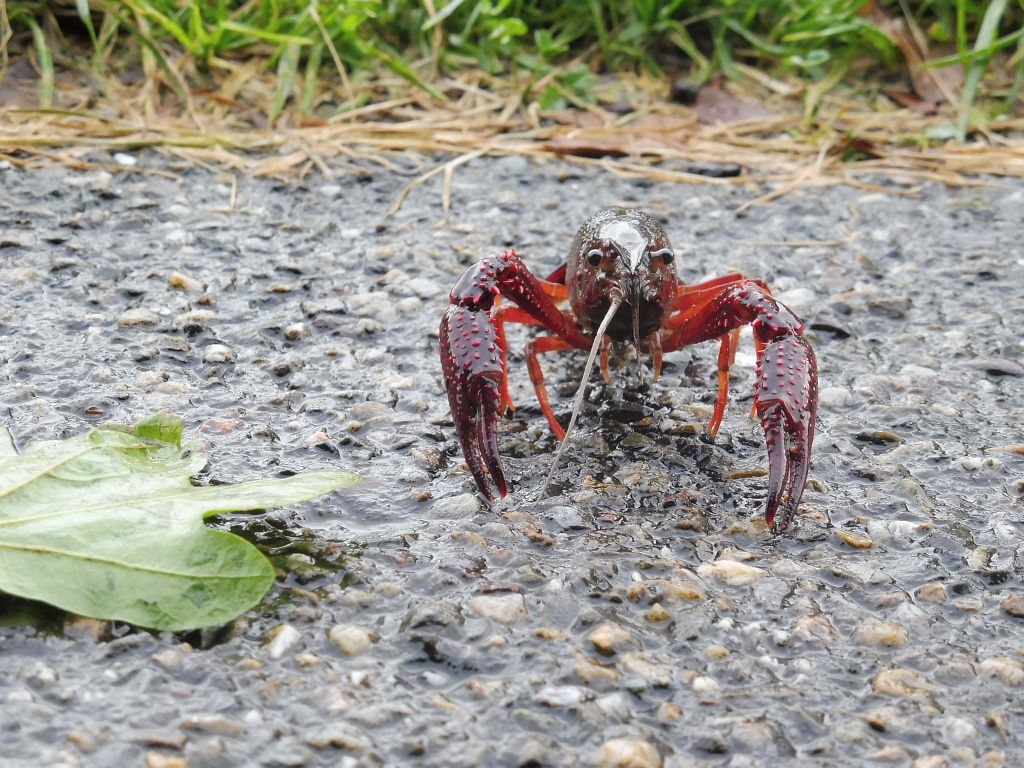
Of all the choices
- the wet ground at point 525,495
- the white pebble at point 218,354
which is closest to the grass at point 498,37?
the wet ground at point 525,495

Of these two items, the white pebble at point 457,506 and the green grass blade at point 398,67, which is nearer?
the white pebble at point 457,506

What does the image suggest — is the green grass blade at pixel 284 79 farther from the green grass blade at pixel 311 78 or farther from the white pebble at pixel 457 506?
the white pebble at pixel 457 506

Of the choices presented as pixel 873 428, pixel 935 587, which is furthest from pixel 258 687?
pixel 873 428

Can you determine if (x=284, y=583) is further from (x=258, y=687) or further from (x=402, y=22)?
(x=402, y=22)

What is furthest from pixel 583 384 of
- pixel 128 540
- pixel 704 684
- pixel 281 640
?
pixel 128 540

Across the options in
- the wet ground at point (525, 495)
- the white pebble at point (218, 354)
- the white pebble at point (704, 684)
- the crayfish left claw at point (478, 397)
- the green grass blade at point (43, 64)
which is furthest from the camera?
the green grass blade at point (43, 64)

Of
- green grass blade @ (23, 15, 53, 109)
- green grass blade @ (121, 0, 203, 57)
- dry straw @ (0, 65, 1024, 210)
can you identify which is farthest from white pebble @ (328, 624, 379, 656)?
green grass blade @ (121, 0, 203, 57)

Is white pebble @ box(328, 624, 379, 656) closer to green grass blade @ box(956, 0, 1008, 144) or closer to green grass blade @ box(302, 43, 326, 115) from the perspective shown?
green grass blade @ box(302, 43, 326, 115)
